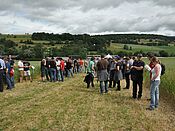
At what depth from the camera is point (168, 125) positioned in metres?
7.33

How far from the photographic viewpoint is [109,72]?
14.4 metres

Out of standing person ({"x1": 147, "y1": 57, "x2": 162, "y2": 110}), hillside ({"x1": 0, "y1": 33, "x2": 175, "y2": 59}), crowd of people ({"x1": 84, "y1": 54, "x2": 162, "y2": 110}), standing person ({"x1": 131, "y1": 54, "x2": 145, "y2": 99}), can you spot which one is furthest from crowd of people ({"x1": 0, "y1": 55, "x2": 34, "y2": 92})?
hillside ({"x1": 0, "y1": 33, "x2": 175, "y2": 59})

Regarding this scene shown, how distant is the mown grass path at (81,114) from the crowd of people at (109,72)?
0.87 m

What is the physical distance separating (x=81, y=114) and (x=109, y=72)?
635 cm

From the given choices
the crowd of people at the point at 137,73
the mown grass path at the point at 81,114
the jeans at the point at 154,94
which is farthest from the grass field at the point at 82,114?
the crowd of people at the point at 137,73

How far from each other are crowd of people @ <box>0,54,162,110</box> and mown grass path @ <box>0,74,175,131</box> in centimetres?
87

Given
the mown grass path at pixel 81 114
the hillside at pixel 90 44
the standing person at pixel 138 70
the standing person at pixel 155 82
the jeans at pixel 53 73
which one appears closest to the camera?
the mown grass path at pixel 81 114

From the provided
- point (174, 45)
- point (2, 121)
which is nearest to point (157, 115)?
point (2, 121)

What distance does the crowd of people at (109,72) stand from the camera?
932cm

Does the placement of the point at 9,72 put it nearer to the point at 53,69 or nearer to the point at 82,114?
the point at 53,69

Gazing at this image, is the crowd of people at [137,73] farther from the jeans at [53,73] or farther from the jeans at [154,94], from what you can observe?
the jeans at [53,73]

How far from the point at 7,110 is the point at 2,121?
1.48 meters

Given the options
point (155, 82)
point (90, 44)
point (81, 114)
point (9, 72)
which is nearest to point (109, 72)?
point (155, 82)

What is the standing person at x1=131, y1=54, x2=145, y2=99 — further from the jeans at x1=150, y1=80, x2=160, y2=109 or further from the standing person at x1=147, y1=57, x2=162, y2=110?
the jeans at x1=150, y1=80, x2=160, y2=109
